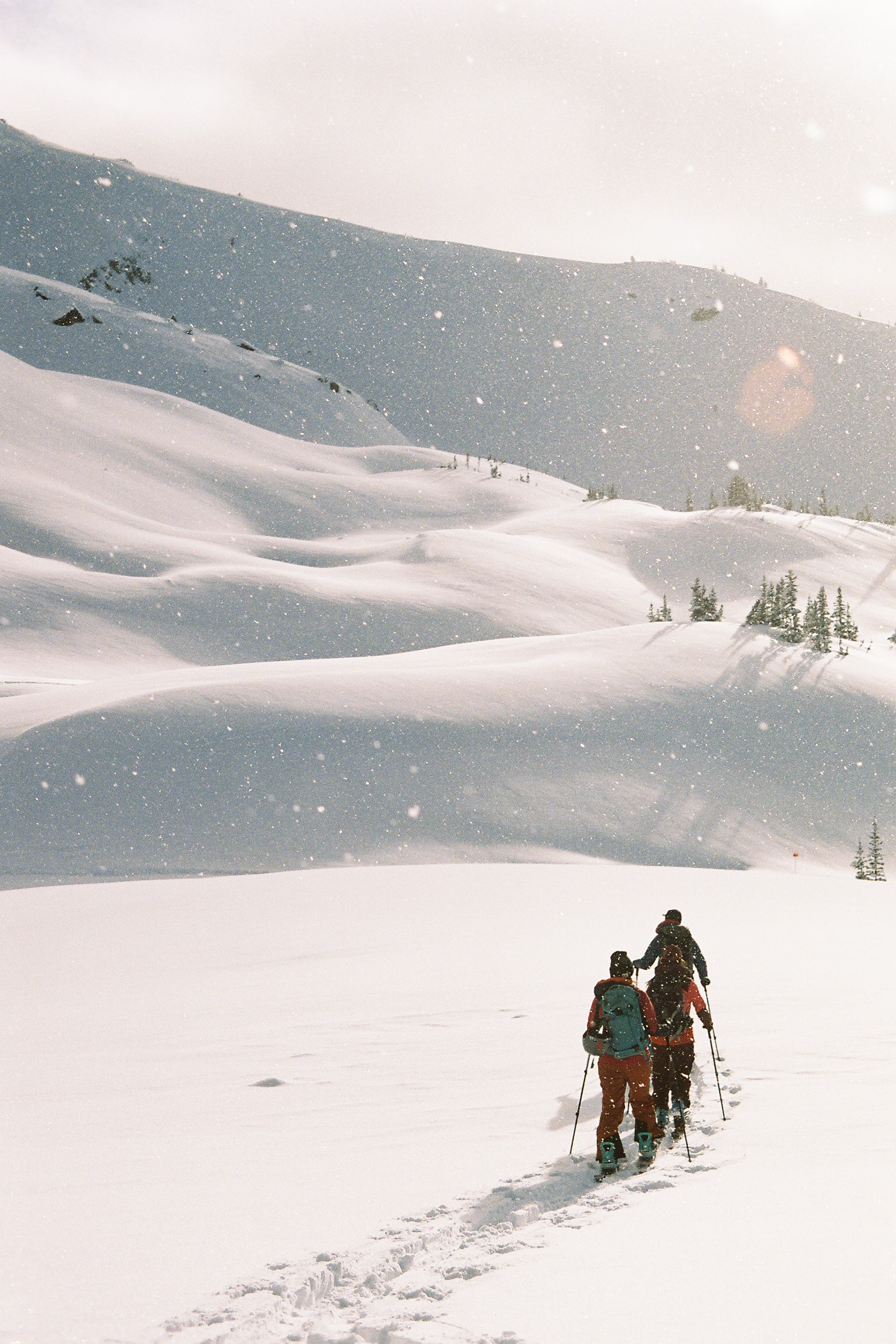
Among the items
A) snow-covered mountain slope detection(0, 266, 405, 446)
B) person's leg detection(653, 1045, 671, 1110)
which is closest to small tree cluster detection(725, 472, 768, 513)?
snow-covered mountain slope detection(0, 266, 405, 446)

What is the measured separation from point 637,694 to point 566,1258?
96.2 feet

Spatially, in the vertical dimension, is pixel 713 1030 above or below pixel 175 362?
below

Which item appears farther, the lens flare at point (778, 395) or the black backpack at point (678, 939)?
the lens flare at point (778, 395)

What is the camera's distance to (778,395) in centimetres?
17162

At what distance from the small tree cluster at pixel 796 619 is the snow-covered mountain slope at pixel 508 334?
106 m

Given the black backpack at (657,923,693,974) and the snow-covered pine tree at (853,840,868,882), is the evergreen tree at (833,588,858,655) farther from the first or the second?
the black backpack at (657,923,693,974)

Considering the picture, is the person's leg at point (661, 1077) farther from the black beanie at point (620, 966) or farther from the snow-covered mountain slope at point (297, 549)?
the snow-covered mountain slope at point (297, 549)

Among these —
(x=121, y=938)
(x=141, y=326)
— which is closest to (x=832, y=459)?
(x=141, y=326)

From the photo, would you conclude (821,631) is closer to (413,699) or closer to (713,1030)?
(413,699)

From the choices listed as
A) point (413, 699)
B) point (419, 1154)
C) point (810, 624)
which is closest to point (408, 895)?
point (419, 1154)

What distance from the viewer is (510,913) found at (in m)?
17.0

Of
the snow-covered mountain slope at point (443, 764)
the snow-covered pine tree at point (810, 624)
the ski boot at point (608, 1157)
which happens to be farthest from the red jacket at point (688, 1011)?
the snow-covered pine tree at point (810, 624)

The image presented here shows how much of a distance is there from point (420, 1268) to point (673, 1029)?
288cm

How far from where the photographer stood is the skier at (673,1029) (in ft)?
24.0
